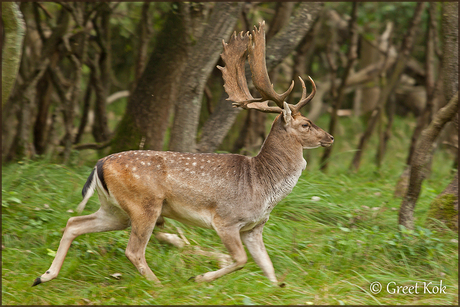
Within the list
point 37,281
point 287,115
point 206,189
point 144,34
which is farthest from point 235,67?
point 144,34

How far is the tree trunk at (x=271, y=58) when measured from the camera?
21.8 feet

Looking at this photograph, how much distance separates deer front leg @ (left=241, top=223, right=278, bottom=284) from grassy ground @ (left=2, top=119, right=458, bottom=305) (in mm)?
96

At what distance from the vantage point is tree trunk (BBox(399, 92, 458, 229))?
5.13m

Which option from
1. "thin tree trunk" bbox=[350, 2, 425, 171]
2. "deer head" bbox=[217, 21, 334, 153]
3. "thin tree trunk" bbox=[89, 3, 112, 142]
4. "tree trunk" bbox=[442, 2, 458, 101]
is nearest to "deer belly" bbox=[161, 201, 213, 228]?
"deer head" bbox=[217, 21, 334, 153]

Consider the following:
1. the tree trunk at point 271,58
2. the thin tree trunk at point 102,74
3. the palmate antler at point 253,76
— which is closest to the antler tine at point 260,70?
the palmate antler at point 253,76

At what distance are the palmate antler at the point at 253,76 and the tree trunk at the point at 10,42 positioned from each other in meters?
2.01

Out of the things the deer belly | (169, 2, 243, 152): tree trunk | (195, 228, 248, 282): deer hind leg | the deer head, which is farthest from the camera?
(169, 2, 243, 152): tree trunk

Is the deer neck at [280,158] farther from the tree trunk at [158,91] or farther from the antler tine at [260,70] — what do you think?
the tree trunk at [158,91]

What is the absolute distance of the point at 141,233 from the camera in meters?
4.45

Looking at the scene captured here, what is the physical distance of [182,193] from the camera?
14.8ft

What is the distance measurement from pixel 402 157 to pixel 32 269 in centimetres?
977

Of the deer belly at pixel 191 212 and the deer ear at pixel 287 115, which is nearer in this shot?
the deer belly at pixel 191 212

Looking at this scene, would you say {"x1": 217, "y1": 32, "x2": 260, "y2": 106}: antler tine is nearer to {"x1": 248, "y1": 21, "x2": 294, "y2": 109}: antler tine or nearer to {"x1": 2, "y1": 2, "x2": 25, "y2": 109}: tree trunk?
{"x1": 248, "y1": 21, "x2": 294, "y2": 109}: antler tine

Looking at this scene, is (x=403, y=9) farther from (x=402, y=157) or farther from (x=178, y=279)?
(x=178, y=279)
